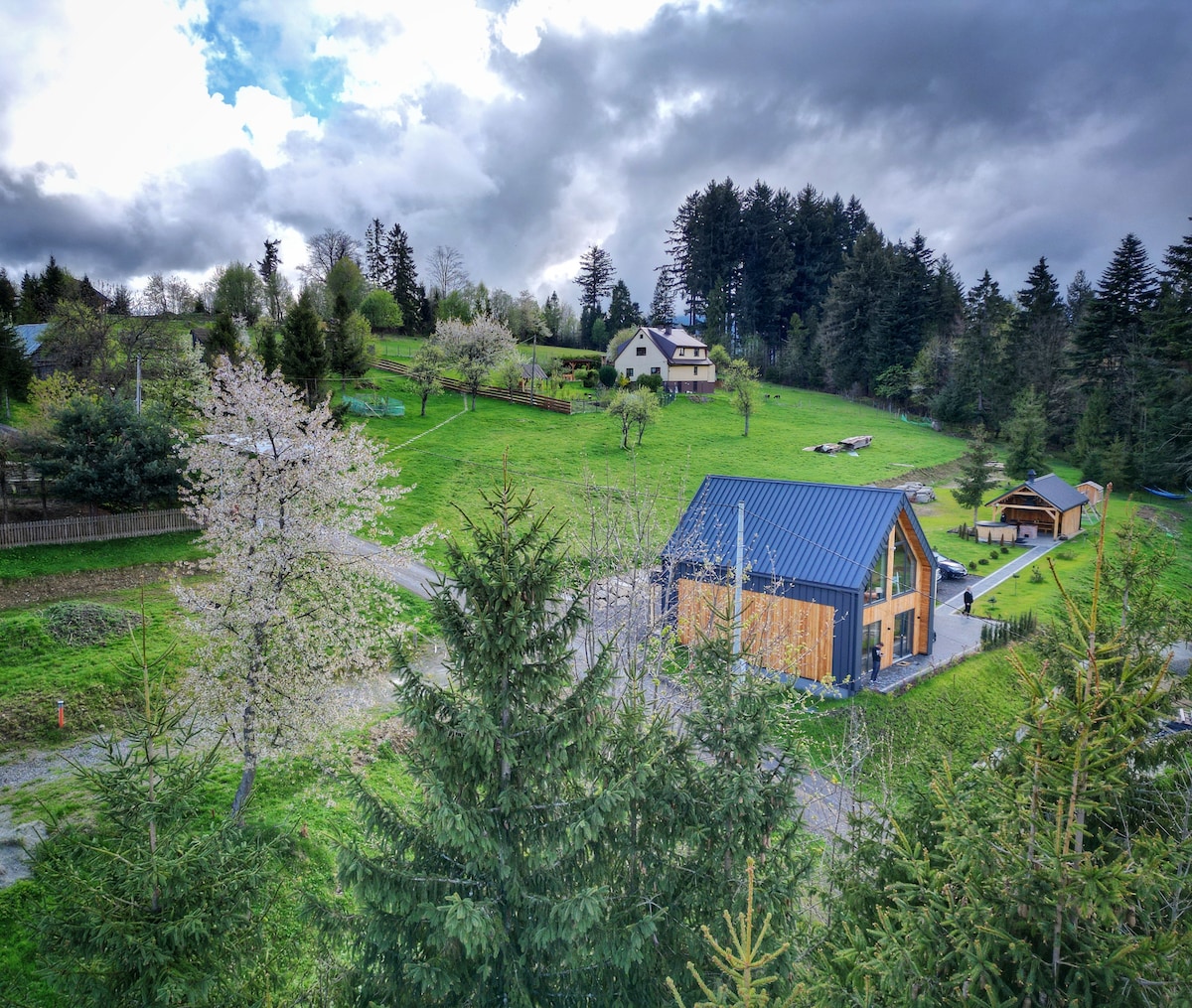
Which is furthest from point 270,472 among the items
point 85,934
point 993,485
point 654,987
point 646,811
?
point 993,485

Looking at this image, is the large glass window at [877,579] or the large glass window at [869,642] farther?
the large glass window at [869,642]

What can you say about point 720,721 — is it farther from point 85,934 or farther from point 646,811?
point 85,934

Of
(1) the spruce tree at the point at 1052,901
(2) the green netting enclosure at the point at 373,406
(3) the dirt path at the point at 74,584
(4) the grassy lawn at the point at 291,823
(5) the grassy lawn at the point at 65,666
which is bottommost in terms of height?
(4) the grassy lawn at the point at 291,823

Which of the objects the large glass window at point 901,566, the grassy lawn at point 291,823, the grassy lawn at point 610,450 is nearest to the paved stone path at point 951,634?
the large glass window at point 901,566

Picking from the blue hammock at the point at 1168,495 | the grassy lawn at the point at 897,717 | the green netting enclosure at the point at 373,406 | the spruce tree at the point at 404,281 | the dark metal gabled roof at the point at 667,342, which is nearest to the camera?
the grassy lawn at the point at 897,717

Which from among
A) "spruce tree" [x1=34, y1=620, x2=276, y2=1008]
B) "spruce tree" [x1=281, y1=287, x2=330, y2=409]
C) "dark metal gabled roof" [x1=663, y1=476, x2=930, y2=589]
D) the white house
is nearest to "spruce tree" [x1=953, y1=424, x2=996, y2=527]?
"dark metal gabled roof" [x1=663, y1=476, x2=930, y2=589]

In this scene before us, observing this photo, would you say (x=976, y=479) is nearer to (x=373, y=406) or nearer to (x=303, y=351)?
(x=373, y=406)

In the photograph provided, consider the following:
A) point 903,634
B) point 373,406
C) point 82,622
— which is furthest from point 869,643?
point 373,406

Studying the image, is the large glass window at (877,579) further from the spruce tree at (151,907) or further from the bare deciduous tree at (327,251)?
the bare deciduous tree at (327,251)
